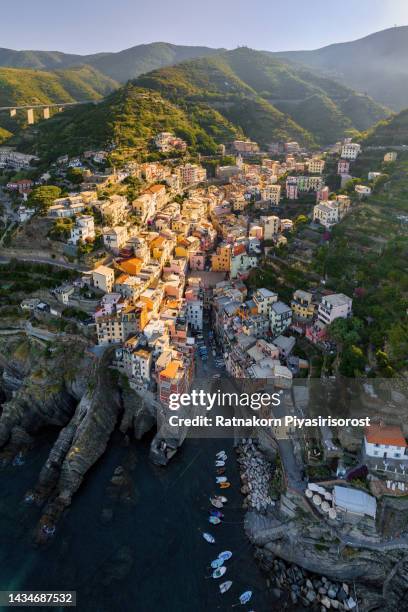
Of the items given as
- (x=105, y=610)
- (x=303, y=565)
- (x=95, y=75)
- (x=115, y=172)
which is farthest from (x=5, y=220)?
(x=95, y=75)

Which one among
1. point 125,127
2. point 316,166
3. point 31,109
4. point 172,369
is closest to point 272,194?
point 316,166

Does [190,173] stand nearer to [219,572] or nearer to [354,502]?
[354,502]

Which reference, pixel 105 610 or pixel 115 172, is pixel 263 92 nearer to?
pixel 115 172

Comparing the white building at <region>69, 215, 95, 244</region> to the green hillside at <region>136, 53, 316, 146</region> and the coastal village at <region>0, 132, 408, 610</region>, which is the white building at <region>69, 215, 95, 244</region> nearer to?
the coastal village at <region>0, 132, 408, 610</region>

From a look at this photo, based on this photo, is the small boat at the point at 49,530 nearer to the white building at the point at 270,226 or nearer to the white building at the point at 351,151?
the white building at the point at 270,226

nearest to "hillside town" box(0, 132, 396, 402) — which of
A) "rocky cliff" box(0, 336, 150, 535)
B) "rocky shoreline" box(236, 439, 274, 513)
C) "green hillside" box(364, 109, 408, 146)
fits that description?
"rocky cliff" box(0, 336, 150, 535)
